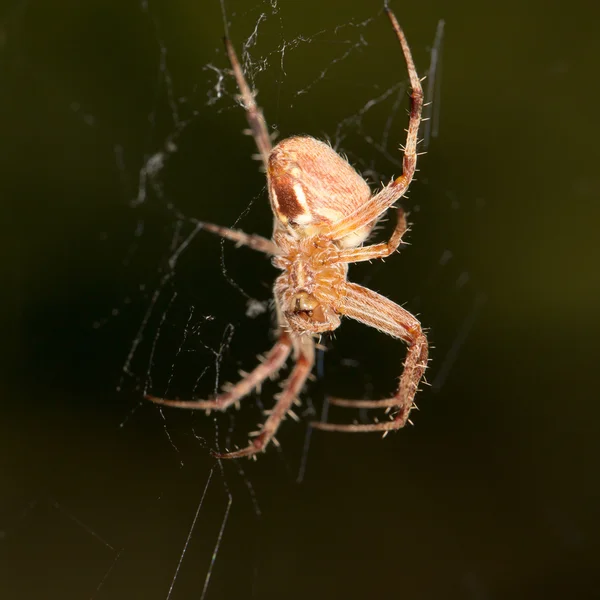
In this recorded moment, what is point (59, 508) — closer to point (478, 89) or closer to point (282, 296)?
point (282, 296)

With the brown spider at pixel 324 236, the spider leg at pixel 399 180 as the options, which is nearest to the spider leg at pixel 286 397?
the brown spider at pixel 324 236

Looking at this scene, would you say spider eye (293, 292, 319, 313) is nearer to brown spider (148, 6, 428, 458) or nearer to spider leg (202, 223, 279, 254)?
brown spider (148, 6, 428, 458)

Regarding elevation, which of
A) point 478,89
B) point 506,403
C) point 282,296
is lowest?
point 506,403

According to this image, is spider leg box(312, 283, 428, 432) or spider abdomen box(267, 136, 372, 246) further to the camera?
spider leg box(312, 283, 428, 432)

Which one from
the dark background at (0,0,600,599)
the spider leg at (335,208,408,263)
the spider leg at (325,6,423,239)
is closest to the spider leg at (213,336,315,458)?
the dark background at (0,0,600,599)

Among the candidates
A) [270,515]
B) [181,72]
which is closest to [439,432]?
[270,515]

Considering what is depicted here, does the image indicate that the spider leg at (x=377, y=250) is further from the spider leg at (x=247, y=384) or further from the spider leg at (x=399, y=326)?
the spider leg at (x=247, y=384)
